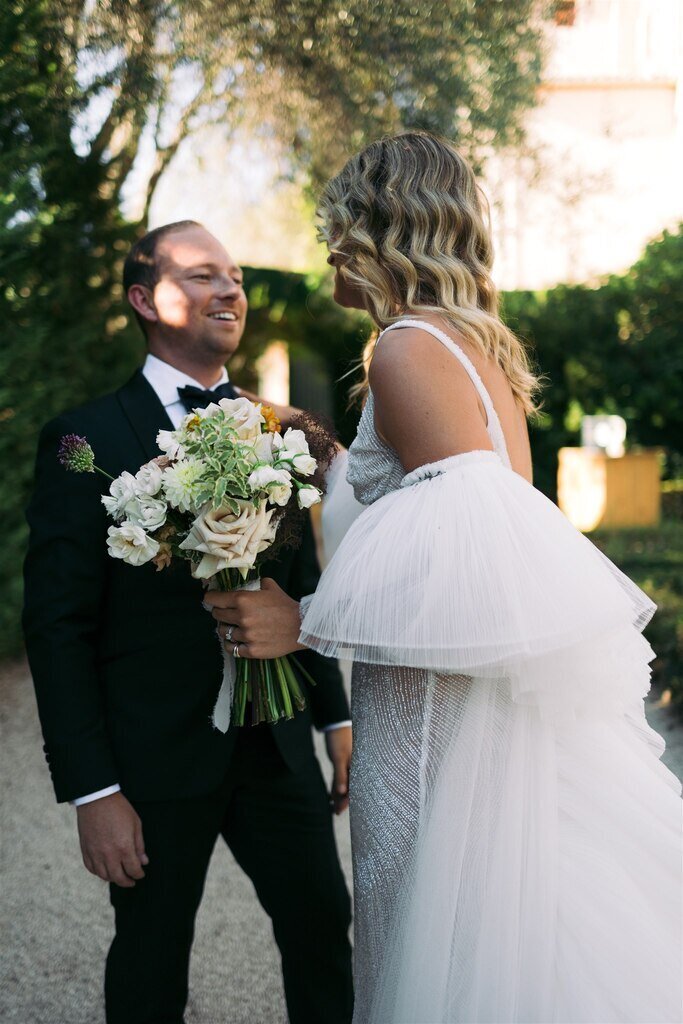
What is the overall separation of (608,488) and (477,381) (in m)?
11.9

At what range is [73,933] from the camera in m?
3.74

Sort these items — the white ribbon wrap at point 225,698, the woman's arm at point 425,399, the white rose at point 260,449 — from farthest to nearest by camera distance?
the white ribbon wrap at point 225,698 → the white rose at point 260,449 → the woman's arm at point 425,399

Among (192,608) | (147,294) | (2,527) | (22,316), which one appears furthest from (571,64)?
(192,608)

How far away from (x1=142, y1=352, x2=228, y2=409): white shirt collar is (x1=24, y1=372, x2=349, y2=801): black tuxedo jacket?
0.24 ft

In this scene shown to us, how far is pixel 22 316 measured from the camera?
249 inches

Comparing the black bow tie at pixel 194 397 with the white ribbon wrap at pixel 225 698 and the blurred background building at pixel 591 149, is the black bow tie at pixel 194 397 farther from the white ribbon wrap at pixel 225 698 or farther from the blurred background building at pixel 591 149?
the blurred background building at pixel 591 149

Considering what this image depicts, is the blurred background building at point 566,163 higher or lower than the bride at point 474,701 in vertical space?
higher

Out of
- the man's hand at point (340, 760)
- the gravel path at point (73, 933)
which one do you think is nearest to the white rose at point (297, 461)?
the man's hand at point (340, 760)

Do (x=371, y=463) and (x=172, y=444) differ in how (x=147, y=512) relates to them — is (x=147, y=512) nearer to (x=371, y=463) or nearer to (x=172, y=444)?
(x=172, y=444)

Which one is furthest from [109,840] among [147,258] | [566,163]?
[566,163]

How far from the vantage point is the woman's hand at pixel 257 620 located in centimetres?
206

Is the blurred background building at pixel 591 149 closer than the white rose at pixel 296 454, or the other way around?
the white rose at pixel 296 454

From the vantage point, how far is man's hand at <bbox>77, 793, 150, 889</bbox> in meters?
2.28

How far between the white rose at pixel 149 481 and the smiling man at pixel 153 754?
0.40 meters
